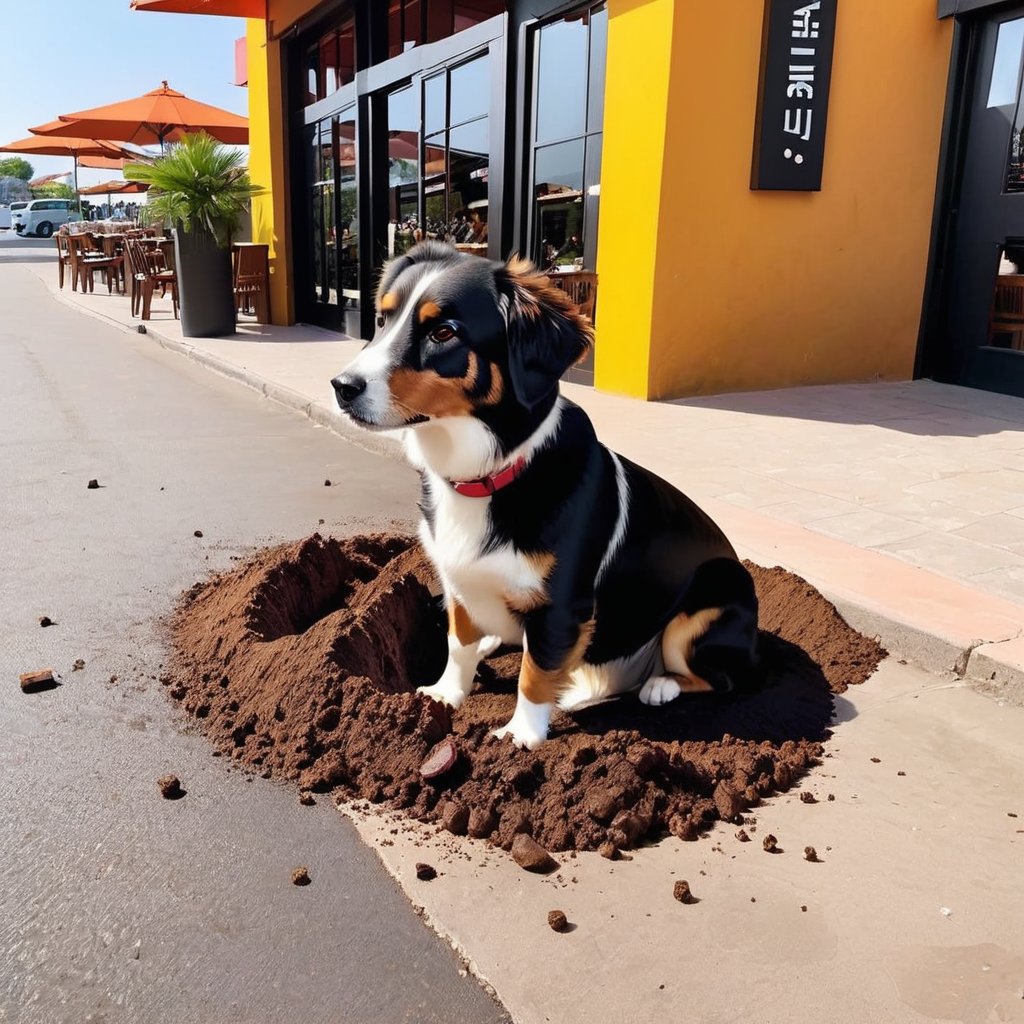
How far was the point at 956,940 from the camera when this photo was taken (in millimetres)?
2068

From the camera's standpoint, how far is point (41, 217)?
2237 inches

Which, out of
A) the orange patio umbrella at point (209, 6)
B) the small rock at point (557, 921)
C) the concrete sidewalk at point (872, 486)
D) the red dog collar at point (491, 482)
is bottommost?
the small rock at point (557, 921)

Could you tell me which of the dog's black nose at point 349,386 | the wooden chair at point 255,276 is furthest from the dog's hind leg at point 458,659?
the wooden chair at point 255,276

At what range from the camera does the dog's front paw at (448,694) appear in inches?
122

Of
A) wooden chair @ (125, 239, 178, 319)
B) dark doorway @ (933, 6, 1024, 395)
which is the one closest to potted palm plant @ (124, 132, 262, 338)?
wooden chair @ (125, 239, 178, 319)

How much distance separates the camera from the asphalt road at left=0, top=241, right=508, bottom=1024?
1.89 meters

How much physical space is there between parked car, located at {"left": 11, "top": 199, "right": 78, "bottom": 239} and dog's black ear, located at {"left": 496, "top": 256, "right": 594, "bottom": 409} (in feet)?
207

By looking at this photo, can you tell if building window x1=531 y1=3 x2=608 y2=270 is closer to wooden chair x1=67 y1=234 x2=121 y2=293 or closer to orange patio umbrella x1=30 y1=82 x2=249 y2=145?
orange patio umbrella x1=30 y1=82 x2=249 y2=145

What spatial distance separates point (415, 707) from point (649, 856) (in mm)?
784

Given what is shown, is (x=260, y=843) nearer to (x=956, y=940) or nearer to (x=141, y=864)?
(x=141, y=864)

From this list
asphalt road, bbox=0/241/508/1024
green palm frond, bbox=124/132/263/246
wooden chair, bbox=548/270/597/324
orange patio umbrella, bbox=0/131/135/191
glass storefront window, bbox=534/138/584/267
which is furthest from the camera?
orange patio umbrella, bbox=0/131/135/191

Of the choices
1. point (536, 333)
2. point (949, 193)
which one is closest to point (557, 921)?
point (536, 333)

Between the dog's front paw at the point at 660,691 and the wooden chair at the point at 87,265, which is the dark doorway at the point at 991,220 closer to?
the dog's front paw at the point at 660,691

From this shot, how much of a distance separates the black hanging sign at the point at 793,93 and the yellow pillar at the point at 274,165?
9267 millimetres
